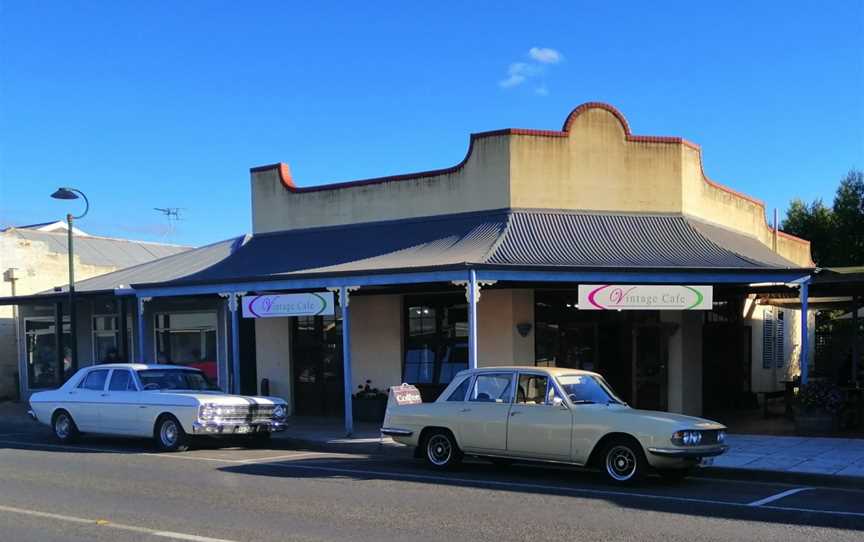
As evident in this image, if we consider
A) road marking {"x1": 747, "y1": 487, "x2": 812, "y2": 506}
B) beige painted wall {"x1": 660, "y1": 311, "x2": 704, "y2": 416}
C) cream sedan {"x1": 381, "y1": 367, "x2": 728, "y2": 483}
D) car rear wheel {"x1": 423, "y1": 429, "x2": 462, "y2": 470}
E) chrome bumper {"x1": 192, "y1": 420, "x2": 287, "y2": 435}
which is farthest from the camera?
beige painted wall {"x1": 660, "y1": 311, "x2": 704, "y2": 416}

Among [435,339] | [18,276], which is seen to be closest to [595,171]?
[435,339]

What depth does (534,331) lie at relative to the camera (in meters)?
17.7

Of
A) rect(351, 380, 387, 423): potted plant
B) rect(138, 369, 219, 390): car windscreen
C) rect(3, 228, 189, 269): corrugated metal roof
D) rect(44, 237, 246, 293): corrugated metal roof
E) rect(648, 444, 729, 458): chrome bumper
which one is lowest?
rect(351, 380, 387, 423): potted plant

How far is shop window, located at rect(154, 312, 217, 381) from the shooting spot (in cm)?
2338

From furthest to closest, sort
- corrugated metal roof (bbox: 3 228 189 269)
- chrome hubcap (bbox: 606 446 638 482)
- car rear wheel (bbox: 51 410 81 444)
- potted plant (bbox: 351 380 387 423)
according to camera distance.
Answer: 1. corrugated metal roof (bbox: 3 228 189 269)
2. potted plant (bbox: 351 380 387 423)
3. car rear wheel (bbox: 51 410 81 444)
4. chrome hubcap (bbox: 606 446 638 482)

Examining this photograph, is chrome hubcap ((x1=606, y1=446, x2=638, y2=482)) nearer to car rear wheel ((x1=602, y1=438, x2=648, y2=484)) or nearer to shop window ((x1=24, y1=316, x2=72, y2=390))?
car rear wheel ((x1=602, y1=438, x2=648, y2=484))

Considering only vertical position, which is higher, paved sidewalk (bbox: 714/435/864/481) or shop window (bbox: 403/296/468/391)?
shop window (bbox: 403/296/468/391)

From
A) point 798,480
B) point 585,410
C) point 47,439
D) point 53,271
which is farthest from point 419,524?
point 53,271

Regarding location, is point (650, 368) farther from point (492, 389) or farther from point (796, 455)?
point (492, 389)

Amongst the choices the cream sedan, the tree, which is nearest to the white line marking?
the cream sedan

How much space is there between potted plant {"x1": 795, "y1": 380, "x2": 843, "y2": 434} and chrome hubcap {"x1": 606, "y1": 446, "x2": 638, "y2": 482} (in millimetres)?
6480

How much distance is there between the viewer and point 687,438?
9.85m

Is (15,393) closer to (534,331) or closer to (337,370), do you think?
(337,370)

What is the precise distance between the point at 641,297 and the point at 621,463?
5123 millimetres
